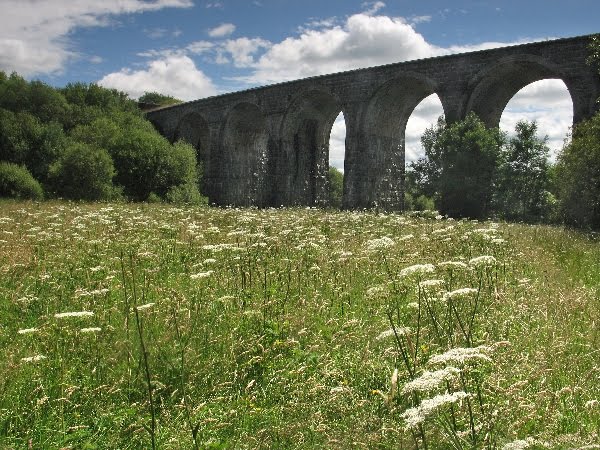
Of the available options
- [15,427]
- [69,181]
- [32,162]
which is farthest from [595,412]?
[32,162]

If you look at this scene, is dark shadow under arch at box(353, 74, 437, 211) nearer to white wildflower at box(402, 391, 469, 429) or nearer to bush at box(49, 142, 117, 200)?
bush at box(49, 142, 117, 200)

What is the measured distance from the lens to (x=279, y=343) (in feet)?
13.7

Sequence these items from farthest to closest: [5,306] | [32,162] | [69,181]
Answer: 1. [32,162]
2. [69,181]
3. [5,306]

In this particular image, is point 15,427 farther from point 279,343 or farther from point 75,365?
point 279,343

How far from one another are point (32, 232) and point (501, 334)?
844cm

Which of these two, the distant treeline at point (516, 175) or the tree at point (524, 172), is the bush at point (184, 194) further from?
the tree at point (524, 172)

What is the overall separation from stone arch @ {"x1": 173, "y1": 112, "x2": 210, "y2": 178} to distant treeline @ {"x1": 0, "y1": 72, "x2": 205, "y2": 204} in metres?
3.10

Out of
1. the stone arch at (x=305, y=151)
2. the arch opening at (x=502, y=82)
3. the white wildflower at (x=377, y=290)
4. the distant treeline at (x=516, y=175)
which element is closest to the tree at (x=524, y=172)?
the distant treeline at (x=516, y=175)

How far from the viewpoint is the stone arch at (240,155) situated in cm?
3872

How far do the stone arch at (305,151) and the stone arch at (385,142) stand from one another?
4713mm

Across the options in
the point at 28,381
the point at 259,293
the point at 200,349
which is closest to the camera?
the point at 28,381

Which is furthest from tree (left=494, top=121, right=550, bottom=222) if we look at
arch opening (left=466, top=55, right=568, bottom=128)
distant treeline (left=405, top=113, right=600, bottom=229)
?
arch opening (left=466, top=55, right=568, bottom=128)

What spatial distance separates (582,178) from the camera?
17.9 m

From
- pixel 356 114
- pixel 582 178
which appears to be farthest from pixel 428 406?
pixel 356 114
